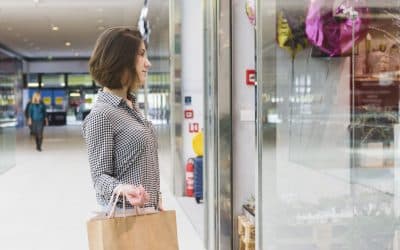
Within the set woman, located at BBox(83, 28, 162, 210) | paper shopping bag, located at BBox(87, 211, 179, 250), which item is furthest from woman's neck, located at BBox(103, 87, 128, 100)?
paper shopping bag, located at BBox(87, 211, 179, 250)

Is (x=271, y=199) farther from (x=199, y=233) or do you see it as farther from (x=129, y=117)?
(x=199, y=233)

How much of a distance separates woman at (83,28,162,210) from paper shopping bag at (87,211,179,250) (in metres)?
0.09

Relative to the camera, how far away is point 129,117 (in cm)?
209

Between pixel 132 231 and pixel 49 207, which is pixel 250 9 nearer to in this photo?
pixel 132 231

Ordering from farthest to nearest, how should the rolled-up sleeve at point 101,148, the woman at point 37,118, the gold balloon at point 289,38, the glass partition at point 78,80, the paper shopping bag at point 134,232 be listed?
the glass partition at point 78,80, the woman at point 37,118, the gold balloon at point 289,38, the rolled-up sleeve at point 101,148, the paper shopping bag at point 134,232

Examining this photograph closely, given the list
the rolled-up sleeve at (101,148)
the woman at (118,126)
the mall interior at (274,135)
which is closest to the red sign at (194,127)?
the mall interior at (274,135)

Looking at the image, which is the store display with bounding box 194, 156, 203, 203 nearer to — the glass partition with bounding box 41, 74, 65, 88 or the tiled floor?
the tiled floor

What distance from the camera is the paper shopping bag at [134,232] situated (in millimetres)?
1813

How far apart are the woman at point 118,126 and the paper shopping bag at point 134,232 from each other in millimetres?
95

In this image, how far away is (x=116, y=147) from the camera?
202cm

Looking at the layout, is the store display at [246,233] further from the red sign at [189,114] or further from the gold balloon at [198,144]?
the red sign at [189,114]

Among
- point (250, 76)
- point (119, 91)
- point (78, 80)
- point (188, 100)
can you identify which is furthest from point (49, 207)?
point (78, 80)

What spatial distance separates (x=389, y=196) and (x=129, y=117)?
138 centimetres

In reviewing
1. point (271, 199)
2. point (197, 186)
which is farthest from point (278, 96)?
point (197, 186)
